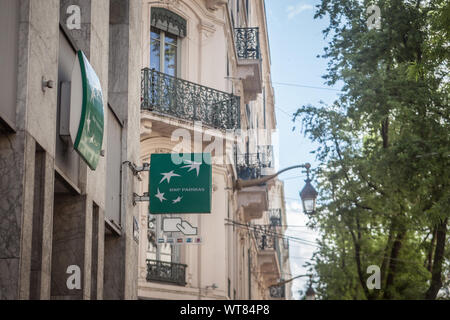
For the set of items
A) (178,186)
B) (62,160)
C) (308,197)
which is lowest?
(62,160)

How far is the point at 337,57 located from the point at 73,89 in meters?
14.8

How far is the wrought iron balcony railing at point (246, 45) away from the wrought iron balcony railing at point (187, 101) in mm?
6782

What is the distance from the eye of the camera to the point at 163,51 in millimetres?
21734

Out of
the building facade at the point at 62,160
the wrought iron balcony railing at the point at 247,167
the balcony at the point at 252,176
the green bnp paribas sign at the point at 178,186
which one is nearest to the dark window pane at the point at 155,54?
the building facade at the point at 62,160

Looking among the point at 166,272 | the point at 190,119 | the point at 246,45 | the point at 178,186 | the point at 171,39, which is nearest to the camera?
the point at 178,186

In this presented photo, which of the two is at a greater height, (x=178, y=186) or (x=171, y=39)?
(x=171, y=39)

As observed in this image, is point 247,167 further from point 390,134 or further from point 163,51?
point 163,51

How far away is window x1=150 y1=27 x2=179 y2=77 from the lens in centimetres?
2144

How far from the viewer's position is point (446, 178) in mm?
19141

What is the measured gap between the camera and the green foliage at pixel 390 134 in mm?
19516

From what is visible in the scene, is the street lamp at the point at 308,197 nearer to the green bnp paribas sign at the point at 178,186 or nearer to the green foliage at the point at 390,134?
the green foliage at the point at 390,134

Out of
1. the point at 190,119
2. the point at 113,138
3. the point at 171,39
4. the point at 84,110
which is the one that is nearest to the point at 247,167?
the point at 171,39

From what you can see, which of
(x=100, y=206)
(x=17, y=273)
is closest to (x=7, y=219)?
(x=17, y=273)

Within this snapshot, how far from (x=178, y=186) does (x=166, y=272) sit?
6.86 meters
